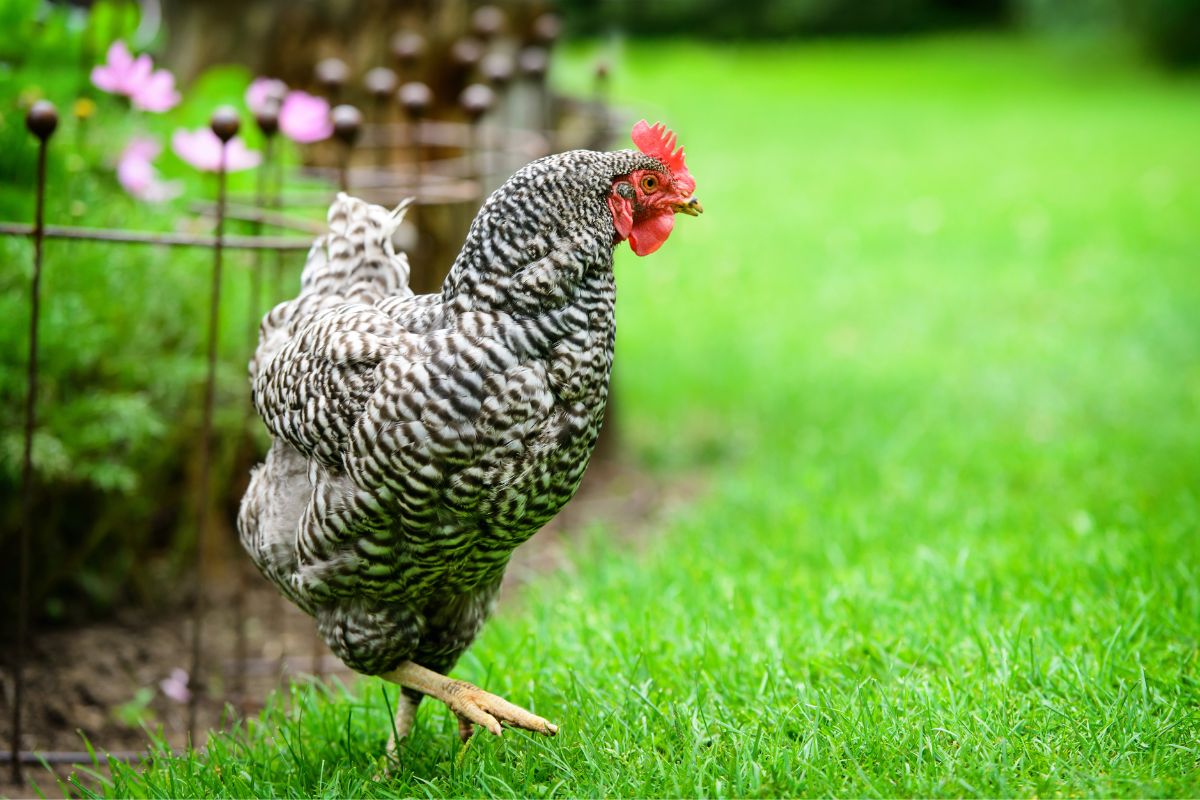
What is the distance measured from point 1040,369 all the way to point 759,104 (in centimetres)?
1405

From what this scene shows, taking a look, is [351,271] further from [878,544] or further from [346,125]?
[878,544]

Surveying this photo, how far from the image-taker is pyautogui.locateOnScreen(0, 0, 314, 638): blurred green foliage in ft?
12.7

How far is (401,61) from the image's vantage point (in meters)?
5.60

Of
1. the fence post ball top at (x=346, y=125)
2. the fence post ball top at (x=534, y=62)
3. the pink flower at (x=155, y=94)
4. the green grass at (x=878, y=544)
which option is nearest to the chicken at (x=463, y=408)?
the green grass at (x=878, y=544)

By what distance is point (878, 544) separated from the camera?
4.58 m

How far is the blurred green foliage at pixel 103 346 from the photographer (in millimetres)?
3859

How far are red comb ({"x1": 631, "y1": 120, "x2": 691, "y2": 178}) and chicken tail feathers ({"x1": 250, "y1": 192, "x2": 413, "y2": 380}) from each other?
2.50 feet

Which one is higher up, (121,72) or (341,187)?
(121,72)

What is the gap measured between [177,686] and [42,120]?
6.22ft

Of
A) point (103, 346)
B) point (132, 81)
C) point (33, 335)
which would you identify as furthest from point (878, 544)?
point (132, 81)

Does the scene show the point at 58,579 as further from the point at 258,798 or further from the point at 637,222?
the point at 637,222

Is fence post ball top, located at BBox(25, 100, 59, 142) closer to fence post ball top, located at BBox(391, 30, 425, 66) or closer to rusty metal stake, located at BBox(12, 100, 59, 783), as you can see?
rusty metal stake, located at BBox(12, 100, 59, 783)

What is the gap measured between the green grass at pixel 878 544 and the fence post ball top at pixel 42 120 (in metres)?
1.59

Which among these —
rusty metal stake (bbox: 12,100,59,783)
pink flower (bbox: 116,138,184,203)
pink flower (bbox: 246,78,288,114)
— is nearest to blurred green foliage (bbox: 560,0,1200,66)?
pink flower (bbox: 246,78,288,114)
